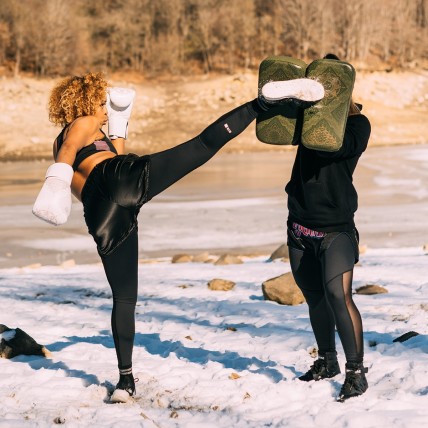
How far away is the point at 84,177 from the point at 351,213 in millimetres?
1434

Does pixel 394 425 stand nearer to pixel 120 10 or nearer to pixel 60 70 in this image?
pixel 60 70

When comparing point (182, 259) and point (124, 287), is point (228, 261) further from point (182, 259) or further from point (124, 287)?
point (124, 287)

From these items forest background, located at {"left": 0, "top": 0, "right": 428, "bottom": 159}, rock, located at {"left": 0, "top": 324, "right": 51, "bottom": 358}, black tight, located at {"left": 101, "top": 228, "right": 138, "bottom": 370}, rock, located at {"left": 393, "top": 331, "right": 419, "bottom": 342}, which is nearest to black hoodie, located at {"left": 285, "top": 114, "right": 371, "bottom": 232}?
black tight, located at {"left": 101, "top": 228, "right": 138, "bottom": 370}

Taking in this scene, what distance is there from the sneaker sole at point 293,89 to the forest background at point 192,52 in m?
31.1

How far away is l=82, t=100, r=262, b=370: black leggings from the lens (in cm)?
430

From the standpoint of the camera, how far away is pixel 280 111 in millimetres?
4430

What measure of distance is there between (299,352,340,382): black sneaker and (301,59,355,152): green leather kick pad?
1300 millimetres

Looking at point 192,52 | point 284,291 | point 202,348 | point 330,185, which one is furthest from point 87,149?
point 192,52

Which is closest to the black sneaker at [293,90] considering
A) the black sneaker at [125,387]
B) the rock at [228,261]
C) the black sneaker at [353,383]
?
the black sneaker at [353,383]

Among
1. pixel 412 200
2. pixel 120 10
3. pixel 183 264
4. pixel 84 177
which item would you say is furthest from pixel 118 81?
pixel 84 177

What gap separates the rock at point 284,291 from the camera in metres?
7.44

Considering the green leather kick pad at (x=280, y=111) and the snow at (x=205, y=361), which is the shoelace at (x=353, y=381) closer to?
the snow at (x=205, y=361)

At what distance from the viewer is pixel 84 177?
4.53m

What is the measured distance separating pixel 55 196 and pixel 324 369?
1798 mm
